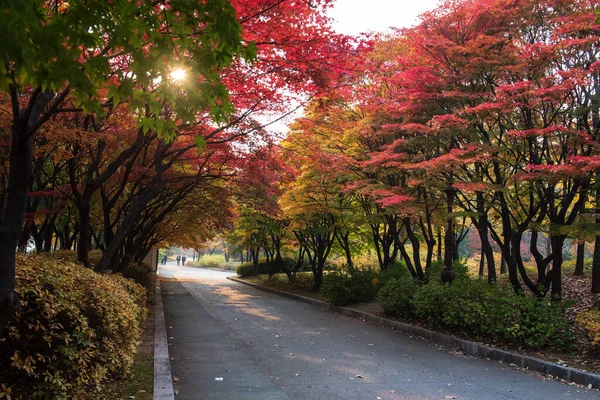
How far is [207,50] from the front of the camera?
3.38 m

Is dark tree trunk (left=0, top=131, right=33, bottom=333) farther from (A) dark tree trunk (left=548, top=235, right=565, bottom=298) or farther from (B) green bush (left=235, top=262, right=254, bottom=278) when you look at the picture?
(B) green bush (left=235, top=262, right=254, bottom=278)

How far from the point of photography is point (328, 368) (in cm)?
708

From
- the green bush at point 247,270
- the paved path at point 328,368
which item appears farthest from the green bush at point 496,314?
the green bush at point 247,270

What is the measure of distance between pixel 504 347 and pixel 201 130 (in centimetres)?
796

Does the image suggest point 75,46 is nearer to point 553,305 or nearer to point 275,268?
point 553,305

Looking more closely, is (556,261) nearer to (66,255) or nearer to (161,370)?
(161,370)

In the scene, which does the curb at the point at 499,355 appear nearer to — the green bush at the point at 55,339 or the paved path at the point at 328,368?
the paved path at the point at 328,368

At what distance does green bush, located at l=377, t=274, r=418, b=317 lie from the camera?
38.7 feet

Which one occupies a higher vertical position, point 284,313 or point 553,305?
point 553,305

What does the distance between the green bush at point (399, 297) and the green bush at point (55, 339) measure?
7891 millimetres

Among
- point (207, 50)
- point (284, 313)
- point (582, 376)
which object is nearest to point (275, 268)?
point (284, 313)

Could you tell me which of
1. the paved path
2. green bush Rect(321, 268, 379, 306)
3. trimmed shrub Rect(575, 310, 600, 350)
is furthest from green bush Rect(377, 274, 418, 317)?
trimmed shrub Rect(575, 310, 600, 350)

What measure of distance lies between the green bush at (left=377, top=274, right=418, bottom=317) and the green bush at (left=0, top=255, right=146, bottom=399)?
789 cm

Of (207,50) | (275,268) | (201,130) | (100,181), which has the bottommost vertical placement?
(275,268)
